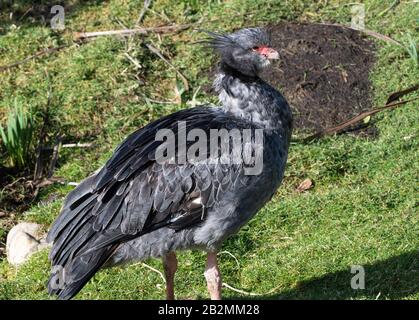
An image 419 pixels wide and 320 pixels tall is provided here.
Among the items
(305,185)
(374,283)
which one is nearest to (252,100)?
(374,283)

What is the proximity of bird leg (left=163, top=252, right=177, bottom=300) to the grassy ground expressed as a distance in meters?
0.27

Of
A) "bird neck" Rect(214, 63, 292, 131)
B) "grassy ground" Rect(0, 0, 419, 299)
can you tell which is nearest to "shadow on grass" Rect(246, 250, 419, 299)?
"grassy ground" Rect(0, 0, 419, 299)

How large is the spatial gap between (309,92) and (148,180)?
99.6 inches

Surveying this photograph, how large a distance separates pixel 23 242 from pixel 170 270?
1346 mm

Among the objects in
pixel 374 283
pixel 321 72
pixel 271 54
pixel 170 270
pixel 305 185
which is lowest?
pixel 374 283

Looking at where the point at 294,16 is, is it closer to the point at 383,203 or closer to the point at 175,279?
the point at 383,203

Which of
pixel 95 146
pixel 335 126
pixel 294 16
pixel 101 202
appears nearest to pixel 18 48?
pixel 95 146

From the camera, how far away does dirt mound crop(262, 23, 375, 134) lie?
22.2ft

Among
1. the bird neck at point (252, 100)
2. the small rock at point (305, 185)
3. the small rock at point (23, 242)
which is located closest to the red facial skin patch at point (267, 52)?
the bird neck at point (252, 100)

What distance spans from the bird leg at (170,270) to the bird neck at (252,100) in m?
0.83

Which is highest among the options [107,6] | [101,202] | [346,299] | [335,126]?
[107,6]

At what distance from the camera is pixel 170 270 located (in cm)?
487

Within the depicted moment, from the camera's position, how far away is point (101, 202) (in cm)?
467

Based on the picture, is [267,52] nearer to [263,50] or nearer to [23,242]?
[263,50]
